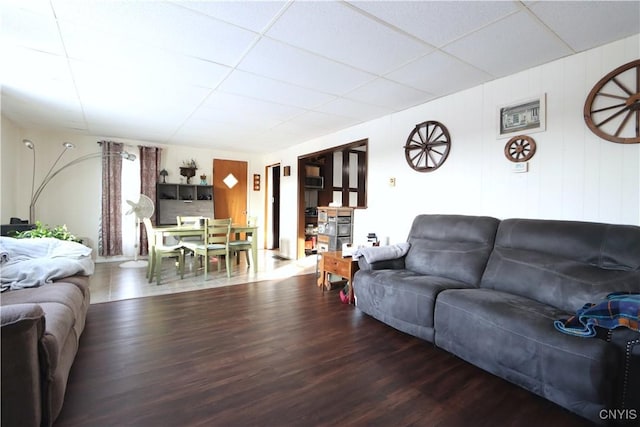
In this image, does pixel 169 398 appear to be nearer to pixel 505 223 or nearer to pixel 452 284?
pixel 452 284

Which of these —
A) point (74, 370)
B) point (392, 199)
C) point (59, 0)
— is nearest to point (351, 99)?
point (392, 199)

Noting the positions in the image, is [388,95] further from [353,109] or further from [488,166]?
[488,166]

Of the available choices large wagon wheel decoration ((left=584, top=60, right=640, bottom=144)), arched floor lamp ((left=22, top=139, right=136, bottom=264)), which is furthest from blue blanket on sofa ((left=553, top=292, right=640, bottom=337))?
arched floor lamp ((left=22, top=139, right=136, bottom=264))

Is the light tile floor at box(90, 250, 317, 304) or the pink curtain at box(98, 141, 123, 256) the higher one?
the pink curtain at box(98, 141, 123, 256)

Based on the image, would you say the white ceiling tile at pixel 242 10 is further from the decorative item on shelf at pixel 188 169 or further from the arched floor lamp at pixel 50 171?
the decorative item on shelf at pixel 188 169

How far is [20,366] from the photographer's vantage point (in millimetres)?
1250

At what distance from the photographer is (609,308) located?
1.56 m

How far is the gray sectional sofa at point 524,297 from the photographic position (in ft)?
4.92

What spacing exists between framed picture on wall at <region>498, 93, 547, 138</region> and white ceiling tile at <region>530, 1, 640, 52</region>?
0.50 m

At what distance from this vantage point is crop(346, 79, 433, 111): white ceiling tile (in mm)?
3080

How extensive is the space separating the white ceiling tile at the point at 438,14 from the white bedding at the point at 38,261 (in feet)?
9.56

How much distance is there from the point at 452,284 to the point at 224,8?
261 centimetres

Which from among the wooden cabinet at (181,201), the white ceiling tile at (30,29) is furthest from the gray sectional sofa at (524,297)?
the wooden cabinet at (181,201)

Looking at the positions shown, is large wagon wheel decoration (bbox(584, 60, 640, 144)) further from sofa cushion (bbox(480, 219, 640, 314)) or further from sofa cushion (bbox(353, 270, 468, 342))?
sofa cushion (bbox(353, 270, 468, 342))
